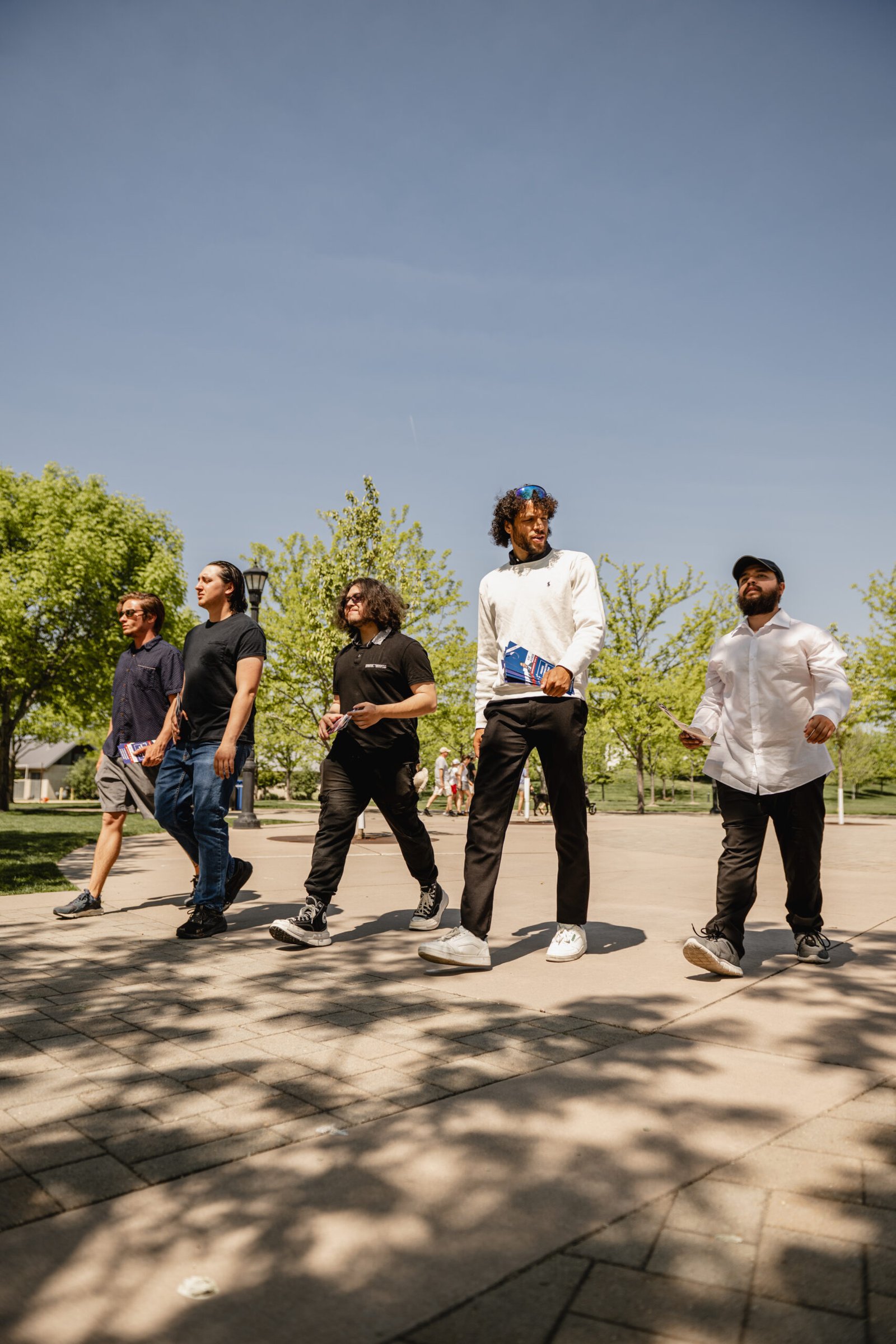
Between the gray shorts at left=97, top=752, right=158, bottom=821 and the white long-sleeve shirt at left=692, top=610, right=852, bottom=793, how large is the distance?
10.8ft

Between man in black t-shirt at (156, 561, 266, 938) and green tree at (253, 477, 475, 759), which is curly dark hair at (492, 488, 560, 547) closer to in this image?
man in black t-shirt at (156, 561, 266, 938)

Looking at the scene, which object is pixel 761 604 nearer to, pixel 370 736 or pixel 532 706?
pixel 532 706

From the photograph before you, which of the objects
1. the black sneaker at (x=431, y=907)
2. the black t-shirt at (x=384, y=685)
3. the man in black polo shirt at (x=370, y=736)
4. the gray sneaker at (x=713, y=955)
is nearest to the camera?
the gray sneaker at (x=713, y=955)

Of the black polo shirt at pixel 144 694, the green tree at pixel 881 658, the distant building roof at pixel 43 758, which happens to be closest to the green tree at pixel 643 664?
the green tree at pixel 881 658

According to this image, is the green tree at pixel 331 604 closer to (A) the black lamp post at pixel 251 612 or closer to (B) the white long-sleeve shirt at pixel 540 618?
(A) the black lamp post at pixel 251 612

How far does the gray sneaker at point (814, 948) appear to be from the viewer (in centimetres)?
476

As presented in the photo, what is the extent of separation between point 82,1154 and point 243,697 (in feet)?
11.0

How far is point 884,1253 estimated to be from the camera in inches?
76.9

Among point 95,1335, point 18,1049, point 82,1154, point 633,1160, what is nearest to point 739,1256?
point 633,1160

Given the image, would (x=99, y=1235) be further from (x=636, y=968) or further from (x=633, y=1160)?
(x=636, y=968)

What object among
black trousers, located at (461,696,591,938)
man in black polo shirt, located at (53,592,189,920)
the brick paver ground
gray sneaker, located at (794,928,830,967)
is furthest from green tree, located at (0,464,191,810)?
the brick paver ground

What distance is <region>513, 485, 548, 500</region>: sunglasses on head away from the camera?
500 cm

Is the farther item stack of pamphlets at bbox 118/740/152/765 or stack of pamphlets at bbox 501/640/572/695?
stack of pamphlets at bbox 118/740/152/765

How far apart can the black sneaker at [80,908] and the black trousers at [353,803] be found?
69.8 inches
